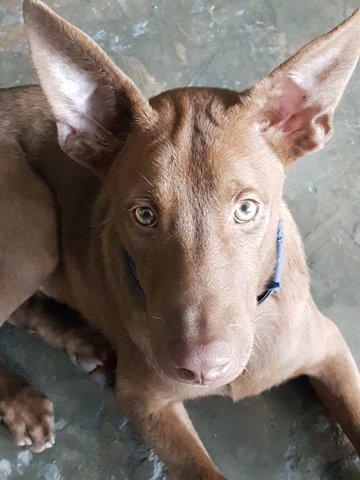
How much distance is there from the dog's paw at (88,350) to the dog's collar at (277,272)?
110 centimetres

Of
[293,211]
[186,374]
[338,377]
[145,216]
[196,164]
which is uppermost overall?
[196,164]

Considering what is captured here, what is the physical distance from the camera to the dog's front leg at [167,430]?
9.96 ft

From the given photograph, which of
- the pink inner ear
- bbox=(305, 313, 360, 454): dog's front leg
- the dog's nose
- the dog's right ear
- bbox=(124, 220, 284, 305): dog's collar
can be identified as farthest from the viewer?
bbox=(305, 313, 360, 454): dog's front leg

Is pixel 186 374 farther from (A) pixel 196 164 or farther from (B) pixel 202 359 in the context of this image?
(A) pixel 196 164

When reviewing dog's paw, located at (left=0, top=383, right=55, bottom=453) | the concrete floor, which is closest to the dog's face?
the concrete floor

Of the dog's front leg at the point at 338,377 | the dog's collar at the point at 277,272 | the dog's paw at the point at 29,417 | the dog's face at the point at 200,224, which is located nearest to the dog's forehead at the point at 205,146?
the dog's face at the point at 200,224

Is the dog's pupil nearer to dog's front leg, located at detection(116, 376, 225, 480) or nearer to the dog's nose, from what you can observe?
the dog's nose

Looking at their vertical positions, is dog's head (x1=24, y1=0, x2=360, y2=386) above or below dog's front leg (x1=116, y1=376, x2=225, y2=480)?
above

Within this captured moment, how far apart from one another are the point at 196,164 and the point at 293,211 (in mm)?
1778

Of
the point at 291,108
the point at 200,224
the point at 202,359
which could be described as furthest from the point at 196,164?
the point at 202,359

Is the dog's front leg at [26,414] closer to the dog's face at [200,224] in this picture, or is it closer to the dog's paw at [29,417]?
the dog's paw at [29,417]

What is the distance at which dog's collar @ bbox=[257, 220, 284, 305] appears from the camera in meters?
2.76

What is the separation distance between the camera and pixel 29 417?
137 inches

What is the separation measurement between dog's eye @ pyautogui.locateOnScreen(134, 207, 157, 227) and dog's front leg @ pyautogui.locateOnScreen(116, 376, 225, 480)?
936mm
